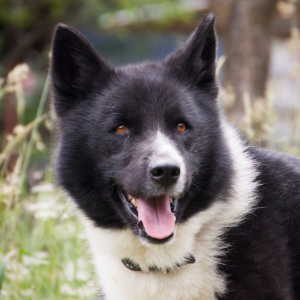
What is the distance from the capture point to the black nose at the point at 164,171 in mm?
2426

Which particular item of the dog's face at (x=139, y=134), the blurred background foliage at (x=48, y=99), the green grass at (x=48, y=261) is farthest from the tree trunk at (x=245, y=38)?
the dog's face at (x=139, y=134)

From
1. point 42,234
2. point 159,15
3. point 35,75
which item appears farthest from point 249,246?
point 35,75

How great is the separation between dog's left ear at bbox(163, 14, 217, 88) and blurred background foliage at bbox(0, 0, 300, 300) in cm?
49

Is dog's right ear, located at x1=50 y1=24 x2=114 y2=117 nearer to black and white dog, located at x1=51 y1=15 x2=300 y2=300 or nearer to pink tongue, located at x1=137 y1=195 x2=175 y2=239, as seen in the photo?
black and white dog, located at x1=51 y1=15 x2=300 y2=300

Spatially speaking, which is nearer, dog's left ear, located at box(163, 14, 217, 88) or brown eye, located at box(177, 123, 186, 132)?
brown eye, located at box(177, 123, 186, 132)

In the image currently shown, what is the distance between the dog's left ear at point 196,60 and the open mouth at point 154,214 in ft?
2.91

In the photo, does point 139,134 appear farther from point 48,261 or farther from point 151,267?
point 48,261

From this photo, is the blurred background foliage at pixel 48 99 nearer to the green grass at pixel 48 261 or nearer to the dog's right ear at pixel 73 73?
the green grass at pixel 48 261

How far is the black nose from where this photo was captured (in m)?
2.43

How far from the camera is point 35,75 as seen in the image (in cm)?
1645

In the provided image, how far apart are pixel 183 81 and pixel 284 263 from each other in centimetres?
132

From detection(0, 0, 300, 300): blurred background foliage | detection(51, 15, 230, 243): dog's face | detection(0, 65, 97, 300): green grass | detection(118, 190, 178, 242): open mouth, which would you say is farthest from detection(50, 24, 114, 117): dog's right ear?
detection(118, 190, 178, 242): open mouth

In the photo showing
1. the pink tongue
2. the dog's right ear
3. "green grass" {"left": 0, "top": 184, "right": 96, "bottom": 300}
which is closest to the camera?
the pink tongue

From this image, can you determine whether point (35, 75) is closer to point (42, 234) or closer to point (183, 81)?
point (42, 234)
